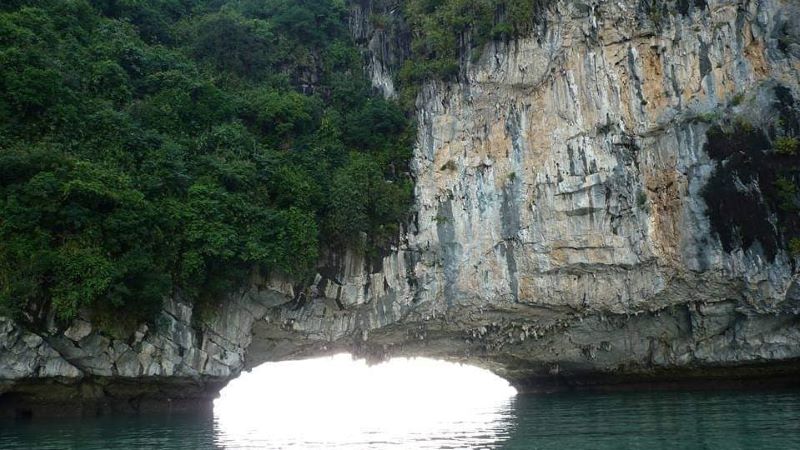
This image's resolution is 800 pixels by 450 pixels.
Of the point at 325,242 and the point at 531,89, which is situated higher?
the point at 531,89

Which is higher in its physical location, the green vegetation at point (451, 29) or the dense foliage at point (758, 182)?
the green vegetation at point (451, 29)

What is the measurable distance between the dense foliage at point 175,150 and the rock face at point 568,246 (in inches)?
45.9

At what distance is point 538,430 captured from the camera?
37.7ft

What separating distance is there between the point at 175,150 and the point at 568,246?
10294mm

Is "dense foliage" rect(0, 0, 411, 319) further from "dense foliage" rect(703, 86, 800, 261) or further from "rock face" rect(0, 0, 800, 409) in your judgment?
"dense foliage" rect(703, 86, 800, 261)

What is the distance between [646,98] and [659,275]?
179 inches

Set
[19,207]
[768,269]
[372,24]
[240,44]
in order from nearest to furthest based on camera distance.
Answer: [19,207], [768,269], [240,44], [372,24]

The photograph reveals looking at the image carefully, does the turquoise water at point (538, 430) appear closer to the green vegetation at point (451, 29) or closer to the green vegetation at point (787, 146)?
the green vegetation at point (787, 146)

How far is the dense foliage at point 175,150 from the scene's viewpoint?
44.5 feet

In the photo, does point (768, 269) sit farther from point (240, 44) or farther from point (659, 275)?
point (240, 44)

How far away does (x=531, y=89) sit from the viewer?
59.6 feet

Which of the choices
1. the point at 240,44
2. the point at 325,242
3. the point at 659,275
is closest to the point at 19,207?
the point at 325,242

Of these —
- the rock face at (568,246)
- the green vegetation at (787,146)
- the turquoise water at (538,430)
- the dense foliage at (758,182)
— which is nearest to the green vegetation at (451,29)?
the rock face at (568,246)

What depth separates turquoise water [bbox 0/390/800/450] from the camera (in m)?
9.75
